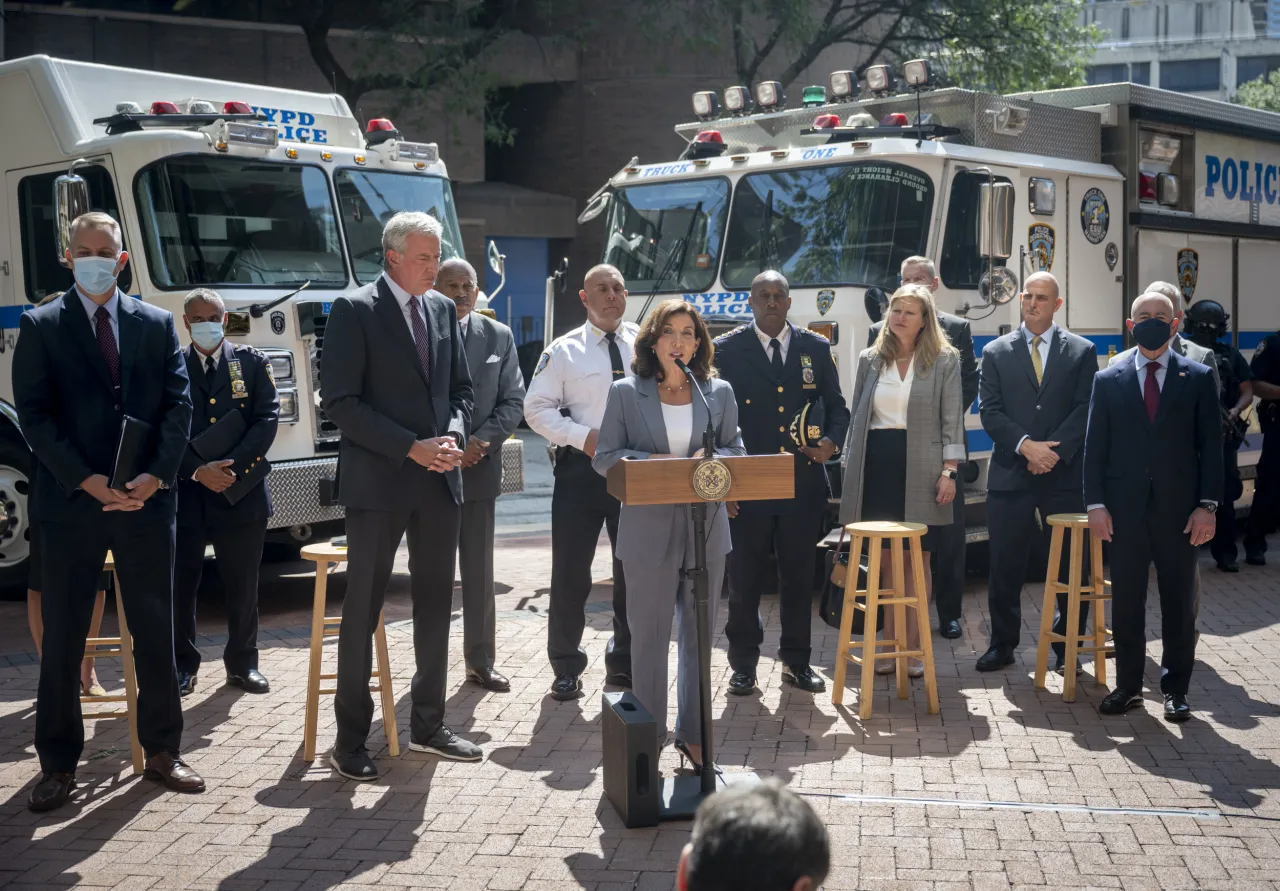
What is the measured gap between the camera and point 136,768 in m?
5.95

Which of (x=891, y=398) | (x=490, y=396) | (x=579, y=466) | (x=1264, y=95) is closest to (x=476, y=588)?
(x=579, y=466)

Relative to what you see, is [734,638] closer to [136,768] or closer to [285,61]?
[136,768]

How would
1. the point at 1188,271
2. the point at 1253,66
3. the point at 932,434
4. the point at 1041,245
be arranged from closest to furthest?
the point at 932,434 < the point at 1041,245 < the point at 1188,271 < the point at 1253,66

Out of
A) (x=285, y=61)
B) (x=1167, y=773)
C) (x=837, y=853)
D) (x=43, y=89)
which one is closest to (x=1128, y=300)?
(x=1167, y=773)

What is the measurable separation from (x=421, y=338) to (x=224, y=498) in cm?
201

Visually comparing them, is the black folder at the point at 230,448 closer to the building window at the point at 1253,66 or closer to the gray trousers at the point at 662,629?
the gray trousers at the point at 662,629

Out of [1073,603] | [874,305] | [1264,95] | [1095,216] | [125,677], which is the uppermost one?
[1264,95]

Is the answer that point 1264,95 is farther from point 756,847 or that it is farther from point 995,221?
point 756,847

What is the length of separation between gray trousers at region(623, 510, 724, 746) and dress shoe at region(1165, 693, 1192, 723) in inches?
90.6

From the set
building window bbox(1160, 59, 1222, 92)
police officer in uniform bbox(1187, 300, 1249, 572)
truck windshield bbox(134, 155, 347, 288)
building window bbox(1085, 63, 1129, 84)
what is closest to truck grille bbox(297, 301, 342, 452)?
truck windshield bbox(134, 155, 347, 288)

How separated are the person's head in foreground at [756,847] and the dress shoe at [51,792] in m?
3.68

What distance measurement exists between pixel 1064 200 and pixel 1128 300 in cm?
98

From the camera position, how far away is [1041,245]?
988cm

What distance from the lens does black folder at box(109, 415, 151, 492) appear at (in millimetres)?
5367
